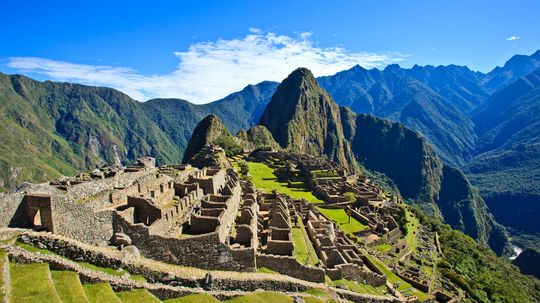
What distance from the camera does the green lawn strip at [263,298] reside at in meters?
19.2

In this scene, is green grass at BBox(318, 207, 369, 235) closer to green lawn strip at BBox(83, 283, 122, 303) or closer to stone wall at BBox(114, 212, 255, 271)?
stone wall at BBox(114, 212, 255, 271)

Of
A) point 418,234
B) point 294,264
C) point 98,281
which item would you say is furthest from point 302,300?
point 418,234

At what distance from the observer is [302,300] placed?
21469 millimetres

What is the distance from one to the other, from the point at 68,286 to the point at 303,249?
19.7 m

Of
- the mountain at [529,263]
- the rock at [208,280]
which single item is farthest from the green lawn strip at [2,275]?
the mountain at [529,263]

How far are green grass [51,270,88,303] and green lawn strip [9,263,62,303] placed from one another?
43 centimetres

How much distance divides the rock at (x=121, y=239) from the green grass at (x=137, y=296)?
3.87 meters

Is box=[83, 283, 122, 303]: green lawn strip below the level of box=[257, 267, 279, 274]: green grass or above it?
above

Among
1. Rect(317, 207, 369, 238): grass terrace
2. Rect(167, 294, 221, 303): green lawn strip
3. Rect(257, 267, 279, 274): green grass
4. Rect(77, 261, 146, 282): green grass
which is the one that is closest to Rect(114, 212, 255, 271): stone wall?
Rect(257, 267, 279, 274): green grass

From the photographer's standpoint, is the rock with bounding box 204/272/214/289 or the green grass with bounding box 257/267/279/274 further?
the green grass with bounding box 257/267/279/274

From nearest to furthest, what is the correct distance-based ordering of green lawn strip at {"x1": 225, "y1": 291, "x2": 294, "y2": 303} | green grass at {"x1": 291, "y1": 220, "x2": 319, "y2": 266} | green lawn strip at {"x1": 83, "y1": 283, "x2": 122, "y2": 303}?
1. green lawn strip at {"x1": 83, "y1": 283, "x2": 122, "y2": 303}
2. green lawn strip at {"x1": 225, "y1": 291, "x2": 294, "y2": 303}
3. green grass at {"x1": 291, "y1": 220, "x2": 319, "y2": 266}

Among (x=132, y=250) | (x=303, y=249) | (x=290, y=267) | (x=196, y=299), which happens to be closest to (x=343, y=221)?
(x=303, y=249)

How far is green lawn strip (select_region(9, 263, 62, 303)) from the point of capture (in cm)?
1292

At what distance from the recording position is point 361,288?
30.5 meters
